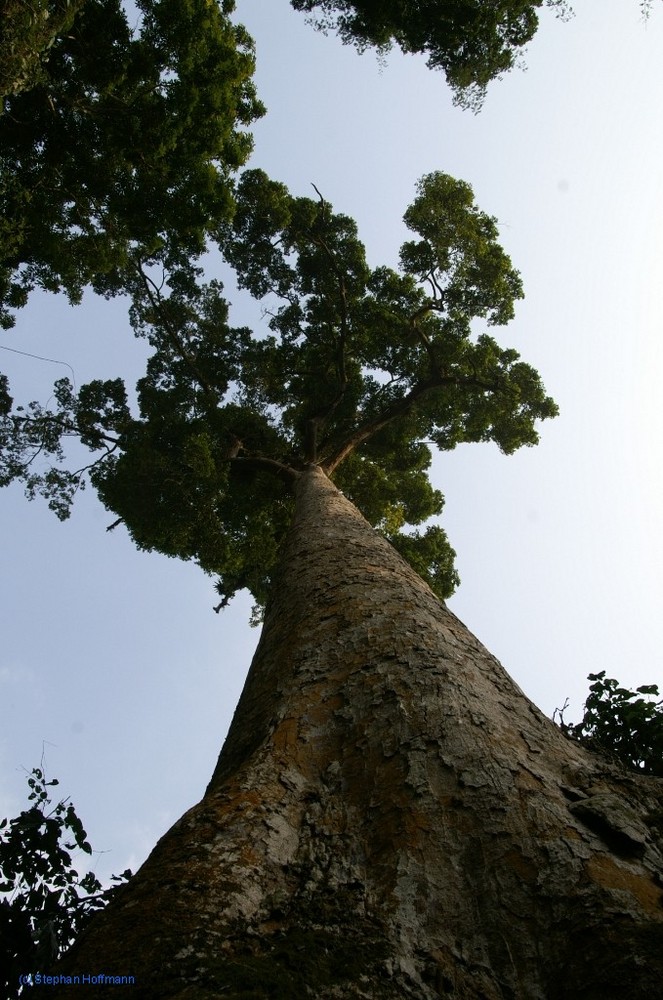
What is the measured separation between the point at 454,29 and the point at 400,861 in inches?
388

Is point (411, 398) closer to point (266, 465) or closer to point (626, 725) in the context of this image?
point (266, 465)

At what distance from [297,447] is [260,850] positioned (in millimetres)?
10711

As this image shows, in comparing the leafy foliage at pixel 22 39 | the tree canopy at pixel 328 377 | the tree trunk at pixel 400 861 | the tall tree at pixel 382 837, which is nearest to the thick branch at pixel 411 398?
the tree canopy at pixel 328 377

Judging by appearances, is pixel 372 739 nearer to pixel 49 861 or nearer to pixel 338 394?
pixel 49 861

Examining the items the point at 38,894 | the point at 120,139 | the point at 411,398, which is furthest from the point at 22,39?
the point at 411,398

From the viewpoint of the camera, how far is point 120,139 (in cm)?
839

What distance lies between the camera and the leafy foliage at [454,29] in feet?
27.7

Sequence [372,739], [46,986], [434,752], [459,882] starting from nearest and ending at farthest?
1. [46,986]
2. [459,882]
3. [434,752]
4. [372,739]

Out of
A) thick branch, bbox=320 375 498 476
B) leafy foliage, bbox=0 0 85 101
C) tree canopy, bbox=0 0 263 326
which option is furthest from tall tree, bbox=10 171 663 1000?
thick branch, bbox=320 375 498 476

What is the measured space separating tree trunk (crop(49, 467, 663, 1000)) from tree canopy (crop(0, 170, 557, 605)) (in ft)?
28.2

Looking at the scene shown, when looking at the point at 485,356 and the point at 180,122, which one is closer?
the point at 180,122

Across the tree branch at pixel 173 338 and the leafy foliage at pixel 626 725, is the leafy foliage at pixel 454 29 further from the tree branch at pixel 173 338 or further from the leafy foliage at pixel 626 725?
the leafy foliage at pixel 626 725

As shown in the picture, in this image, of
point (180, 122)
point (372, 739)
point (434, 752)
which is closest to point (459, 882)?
point (434, 752)

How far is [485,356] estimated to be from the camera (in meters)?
12.6
